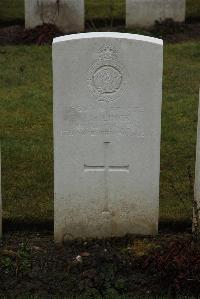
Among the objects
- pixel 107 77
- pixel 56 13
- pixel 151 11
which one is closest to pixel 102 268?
pixel 107 77

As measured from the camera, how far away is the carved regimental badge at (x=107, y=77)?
5461 millimetres

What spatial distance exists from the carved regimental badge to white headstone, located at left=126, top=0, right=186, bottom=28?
7.13 meters

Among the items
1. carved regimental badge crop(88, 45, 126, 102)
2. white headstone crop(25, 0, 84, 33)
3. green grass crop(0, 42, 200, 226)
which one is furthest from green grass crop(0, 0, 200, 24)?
carved regimental badge crop(88, 45, 126, 102)

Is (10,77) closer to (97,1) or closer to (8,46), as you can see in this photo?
(8,46)

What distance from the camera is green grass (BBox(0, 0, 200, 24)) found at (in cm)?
1318

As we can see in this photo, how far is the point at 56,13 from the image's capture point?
1220cm

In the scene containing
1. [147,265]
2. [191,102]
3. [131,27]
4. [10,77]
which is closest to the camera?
[147,265]

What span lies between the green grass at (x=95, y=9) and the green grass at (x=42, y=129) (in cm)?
170

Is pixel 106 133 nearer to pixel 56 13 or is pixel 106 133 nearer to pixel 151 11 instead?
pixel 56 13

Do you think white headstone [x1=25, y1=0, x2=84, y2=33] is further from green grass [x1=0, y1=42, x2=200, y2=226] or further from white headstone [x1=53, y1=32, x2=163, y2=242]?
white headstone [x1=53, y1=32, x2=163, y2=242]

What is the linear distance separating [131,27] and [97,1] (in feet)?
7.07

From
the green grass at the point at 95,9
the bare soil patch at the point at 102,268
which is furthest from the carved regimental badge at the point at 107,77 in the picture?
the green grass at the point at 95,9

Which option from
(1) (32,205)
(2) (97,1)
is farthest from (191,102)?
(2) (97,1)

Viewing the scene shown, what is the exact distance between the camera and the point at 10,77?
1024cm
